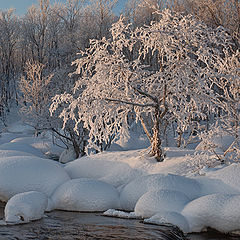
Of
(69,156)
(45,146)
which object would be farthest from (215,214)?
(45,146)

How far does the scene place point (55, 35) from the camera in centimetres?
3859

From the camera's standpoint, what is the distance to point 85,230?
5.92 meters

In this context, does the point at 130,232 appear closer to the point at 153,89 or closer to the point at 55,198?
the point at 55,198

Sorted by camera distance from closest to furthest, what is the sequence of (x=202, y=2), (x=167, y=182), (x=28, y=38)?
(x=167, y=182) → (x=202, y=2) → (x=28, y=38)

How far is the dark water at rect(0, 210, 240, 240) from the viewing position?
5.45 metres

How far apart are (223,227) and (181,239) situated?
3.38 ft

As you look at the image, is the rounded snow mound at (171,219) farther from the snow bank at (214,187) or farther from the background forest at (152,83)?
the background forest at (152,83)

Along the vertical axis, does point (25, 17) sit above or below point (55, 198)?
above

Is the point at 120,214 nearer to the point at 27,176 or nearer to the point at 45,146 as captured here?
the point at 27,176

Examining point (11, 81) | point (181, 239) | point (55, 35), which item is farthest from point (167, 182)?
point (11, 81)

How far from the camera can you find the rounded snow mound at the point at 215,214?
618 centimetres

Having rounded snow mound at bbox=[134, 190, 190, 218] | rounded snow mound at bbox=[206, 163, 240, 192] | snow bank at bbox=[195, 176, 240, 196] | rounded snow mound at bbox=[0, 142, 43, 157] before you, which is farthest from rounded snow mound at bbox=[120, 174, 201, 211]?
rounded snow mound at bbox=[0, 142, 43, 157]

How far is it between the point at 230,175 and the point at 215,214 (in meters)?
2.18

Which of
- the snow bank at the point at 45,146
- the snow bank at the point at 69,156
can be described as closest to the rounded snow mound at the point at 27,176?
the snow bank at the point at 69,156
